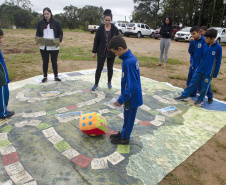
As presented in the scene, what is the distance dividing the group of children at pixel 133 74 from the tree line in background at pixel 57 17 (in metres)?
36.4

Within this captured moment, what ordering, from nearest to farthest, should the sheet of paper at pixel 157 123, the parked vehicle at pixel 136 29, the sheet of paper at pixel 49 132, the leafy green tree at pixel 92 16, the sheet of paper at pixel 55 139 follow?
the sheet of paper at pixel 55 139
the sheet of paper at pixel 49 132
the sheet of paper at pixel 157 123
the parked vehicle at pixel 136 29
the leafy green tree at pixel 92 16

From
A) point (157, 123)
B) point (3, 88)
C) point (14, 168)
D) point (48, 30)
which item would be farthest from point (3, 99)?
point (157, 123)

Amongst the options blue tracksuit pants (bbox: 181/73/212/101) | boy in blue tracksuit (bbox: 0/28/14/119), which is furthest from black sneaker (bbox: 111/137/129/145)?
blue tracksuit pants (bbox: 181/73/212/101)

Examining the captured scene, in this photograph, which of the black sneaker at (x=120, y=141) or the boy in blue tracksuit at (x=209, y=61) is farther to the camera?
the boy in blue tracksuit at (x=209, y=61)

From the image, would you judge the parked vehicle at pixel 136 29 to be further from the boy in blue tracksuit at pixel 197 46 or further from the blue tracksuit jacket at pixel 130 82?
the blue tracksuit jacket at pixel 130 82

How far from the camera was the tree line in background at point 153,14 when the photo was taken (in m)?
28.4

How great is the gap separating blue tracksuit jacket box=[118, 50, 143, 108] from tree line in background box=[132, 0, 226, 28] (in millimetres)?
26185

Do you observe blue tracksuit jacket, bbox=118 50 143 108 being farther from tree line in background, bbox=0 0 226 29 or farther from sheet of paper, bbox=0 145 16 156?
tree line in background, bbox=0 0 226 29

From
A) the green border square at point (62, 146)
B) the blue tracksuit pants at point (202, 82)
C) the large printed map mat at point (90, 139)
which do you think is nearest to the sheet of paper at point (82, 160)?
the large printed map mat at point (90, 139)

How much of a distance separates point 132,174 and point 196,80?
261cm

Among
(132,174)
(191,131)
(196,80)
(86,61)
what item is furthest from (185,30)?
(132,174)

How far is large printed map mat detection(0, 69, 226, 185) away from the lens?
1940 mm

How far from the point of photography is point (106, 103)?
143 inches

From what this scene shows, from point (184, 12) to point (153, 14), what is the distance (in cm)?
1109
